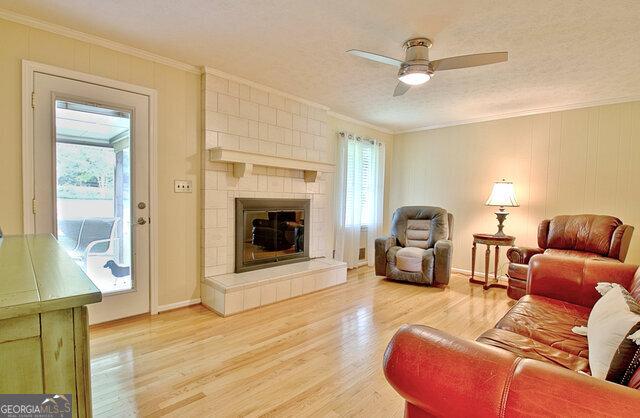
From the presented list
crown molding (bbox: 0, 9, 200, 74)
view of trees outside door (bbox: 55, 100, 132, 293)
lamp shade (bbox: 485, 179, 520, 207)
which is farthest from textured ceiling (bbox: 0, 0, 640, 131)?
lamp shade (bbox: 485, 179, 520, 207)

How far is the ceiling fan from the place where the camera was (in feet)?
7.12

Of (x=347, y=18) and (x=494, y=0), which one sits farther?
(x=347, y=18)

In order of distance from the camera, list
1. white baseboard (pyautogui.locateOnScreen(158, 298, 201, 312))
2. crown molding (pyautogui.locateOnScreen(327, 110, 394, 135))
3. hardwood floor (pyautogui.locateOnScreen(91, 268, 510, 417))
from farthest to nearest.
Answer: crown molding (pyautogui.locateOnScreen(327, 110, 394, 135)), white baseboard (pyautogui.locateOnScreen(158, 298, 201, 312)), hardwood floor (pyautogui.locateOnScreen(91, 268, 510, 417))

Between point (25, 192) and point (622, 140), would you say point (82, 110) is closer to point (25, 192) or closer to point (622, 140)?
point (25, 192)

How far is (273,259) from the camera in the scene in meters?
3.82

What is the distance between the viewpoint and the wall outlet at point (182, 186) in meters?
3.06

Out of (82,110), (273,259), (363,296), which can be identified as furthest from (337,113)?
(82,110)

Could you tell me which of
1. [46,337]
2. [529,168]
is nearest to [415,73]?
[46,337]

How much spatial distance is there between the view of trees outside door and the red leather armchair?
3958mm

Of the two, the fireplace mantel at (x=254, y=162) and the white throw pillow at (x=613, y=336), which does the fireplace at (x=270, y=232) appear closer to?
the fireplace mantel at (x=254, y=162)

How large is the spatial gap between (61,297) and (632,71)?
4.28m

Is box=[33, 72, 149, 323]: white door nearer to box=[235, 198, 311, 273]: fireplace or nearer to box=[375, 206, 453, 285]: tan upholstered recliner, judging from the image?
box=[235, 198, 311, 273]: fireplace

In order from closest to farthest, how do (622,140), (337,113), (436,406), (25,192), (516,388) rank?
(516,388), (436,406), (25,192), (622,140), (337,113)

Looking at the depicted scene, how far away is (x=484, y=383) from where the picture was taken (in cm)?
81
